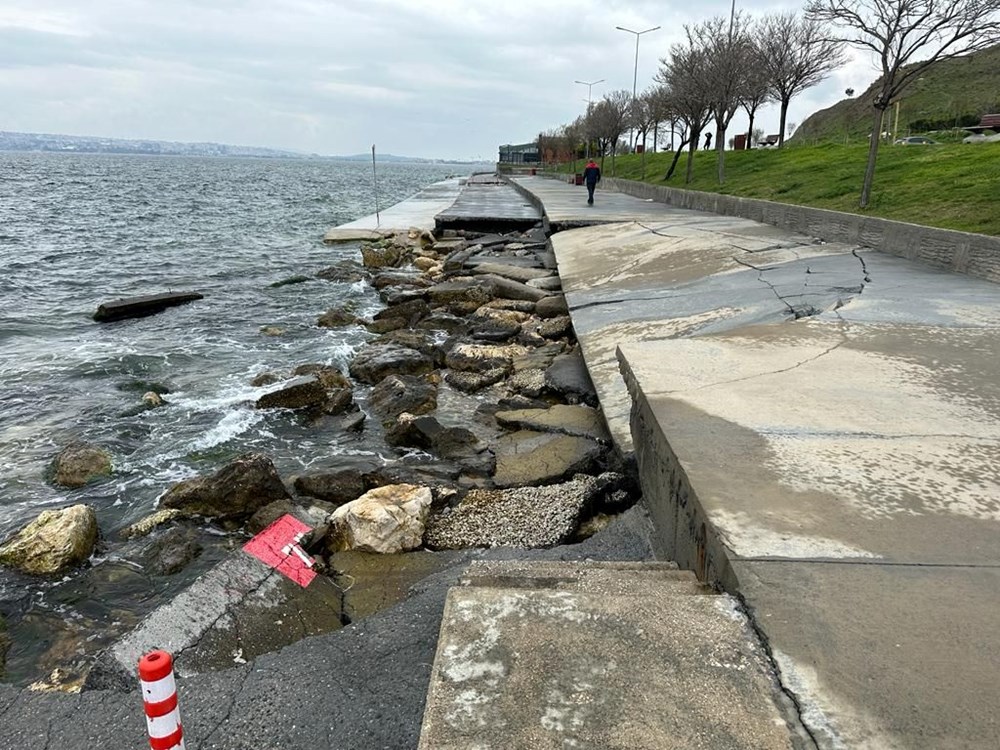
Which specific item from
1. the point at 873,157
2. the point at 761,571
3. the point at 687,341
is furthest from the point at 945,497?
the point at 873,157

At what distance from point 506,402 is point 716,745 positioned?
20.8 feet

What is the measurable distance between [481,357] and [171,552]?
5.45 m

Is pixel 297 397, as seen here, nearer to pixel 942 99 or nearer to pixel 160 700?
pixel 160 700

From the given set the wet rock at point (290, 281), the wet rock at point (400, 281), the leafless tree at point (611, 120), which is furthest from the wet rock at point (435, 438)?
the leafless tree at point (611, 120)

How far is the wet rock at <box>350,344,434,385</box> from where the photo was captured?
10.1 metres

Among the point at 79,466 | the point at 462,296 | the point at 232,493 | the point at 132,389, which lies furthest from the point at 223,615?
the point at 462,296

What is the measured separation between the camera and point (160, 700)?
2094mm

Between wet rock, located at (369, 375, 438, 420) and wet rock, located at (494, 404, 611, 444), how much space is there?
140 cm

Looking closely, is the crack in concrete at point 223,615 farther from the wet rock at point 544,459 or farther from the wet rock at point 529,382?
the wet rock at point 529,382

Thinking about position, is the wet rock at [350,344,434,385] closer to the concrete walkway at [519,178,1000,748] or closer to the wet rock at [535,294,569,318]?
the wet rock at [535,294,569,318]

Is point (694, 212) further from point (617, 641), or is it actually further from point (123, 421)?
point (617, 641)

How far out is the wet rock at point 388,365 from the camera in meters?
10.1

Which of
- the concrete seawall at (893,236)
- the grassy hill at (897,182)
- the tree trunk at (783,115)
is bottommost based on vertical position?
the concrete seawall at (893,236)

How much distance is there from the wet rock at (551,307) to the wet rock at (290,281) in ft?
31.9
